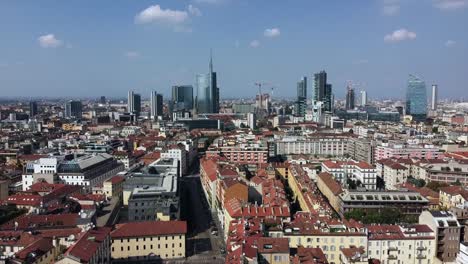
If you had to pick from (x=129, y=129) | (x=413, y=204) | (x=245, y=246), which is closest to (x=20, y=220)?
(x=245, y=246)

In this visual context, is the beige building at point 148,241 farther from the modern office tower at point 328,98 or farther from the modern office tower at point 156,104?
the modern office tower at point 156,104

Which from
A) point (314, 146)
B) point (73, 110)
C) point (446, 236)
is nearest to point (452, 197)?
point (446, 236)

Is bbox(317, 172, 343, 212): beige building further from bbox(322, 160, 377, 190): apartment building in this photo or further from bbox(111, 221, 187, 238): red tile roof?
bbox(111, 221, 187, 238): red tile roof

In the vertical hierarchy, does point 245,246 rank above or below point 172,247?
above

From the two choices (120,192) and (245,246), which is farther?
(120,192)

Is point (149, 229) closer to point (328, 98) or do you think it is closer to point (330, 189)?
point (330, 189)

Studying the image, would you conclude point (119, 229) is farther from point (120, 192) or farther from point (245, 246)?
point (120, 192)

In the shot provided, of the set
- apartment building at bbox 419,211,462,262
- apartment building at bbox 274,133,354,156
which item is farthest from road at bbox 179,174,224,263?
apartment building at bbox 274,133,354,156
